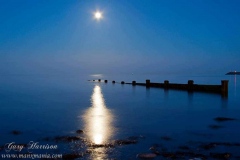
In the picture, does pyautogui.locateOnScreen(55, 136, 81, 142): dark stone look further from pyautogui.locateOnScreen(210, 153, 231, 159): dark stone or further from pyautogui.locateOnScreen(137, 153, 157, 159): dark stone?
pyautogui.locateOnScreen(210, 153, 231, 159): dark stone

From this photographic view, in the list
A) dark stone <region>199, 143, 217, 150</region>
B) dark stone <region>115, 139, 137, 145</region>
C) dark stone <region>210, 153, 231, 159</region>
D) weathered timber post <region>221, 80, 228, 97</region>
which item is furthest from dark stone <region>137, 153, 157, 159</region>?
weathered timber post <region>221, 80, 228, 97</region>

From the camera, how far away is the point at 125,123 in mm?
17578

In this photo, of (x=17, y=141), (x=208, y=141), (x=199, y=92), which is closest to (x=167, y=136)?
(x=208, y=141)

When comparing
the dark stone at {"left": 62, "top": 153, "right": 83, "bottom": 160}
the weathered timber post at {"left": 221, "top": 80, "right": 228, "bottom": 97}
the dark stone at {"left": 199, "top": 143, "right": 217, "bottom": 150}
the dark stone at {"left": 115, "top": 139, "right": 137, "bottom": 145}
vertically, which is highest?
the weathered timber post at {"left": 221, "top": 80, "right": 228, "bottom": 97}

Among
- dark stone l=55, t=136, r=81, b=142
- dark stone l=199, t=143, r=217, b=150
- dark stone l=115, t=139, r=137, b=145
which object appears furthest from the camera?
dark stone l=55, t=136, r=81, b=142

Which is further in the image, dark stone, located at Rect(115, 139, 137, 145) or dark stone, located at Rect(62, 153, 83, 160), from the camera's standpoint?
dark stone, located at Rect(115, 139, 137, 145)

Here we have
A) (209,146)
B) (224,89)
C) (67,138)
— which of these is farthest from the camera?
(224,89)

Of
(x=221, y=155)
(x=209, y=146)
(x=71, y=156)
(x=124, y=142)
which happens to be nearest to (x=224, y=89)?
(x=209, y=146)

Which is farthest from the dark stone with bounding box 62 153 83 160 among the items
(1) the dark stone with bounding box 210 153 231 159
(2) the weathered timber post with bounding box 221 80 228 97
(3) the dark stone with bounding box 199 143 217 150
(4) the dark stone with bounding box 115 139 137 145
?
(2) the weathered timber post with bounding box 221 80 228 97

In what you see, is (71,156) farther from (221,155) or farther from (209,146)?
(209,146)

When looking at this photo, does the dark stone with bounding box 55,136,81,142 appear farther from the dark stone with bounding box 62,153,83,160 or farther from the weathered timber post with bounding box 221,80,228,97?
the weathered timber post with bounding box 221,80,228,97

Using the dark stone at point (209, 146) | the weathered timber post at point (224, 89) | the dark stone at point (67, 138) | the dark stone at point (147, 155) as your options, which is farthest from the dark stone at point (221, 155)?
the weathered timber post at point (224, 89)

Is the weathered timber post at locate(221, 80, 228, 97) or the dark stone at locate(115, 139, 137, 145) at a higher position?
the weathered timber post at locate(221, 80, 228, 97)

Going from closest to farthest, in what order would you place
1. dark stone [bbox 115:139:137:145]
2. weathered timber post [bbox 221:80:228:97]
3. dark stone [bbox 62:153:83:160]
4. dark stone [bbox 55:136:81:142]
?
dark stone [bbox 62:153:83:160], dark stone [bbox 115:139:137:145], dark stone [bbox 55:136:81:142], weathered timber post [bbox 221:80:228:97]
